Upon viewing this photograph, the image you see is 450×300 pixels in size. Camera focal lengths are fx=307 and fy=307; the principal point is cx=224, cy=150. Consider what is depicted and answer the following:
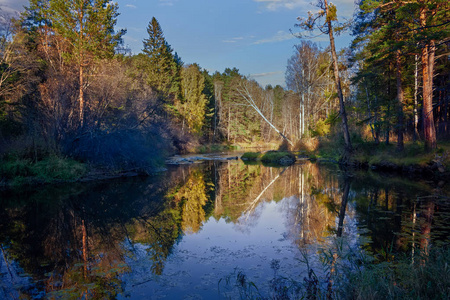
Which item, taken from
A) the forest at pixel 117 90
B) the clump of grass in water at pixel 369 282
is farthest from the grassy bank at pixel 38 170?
the clump of grass in water at pixel 369 282

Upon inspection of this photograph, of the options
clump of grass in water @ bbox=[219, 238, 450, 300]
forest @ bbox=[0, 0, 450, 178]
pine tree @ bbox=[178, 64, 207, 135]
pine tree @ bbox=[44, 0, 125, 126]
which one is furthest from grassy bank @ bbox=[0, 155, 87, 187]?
pine tree @ bbox=[178, 64, 207, 135]

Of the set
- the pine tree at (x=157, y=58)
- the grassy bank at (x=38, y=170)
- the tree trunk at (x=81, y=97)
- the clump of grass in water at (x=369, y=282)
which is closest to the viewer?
the clump of grass in water at (x=369, y=282)

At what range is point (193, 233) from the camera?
7.50 meters

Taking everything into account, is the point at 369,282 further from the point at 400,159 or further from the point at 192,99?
the point at 192,99

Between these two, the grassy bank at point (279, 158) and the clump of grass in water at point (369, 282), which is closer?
the clump of grass in water at point (369, 282)

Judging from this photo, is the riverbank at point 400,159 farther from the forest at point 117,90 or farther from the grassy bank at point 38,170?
the grassy bank at point 38,170

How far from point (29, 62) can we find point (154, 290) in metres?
20.9

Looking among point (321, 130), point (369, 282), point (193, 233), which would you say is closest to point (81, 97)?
point (193, 233)

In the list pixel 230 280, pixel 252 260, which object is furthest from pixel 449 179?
pixel 230 280

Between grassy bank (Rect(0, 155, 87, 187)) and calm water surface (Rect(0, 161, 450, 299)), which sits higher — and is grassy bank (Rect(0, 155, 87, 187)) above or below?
above

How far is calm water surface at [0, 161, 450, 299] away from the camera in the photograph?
486 cm

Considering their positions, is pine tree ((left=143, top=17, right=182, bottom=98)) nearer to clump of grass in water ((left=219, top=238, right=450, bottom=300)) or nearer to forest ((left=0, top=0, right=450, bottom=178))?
forest ((left=0, top=0, right=450, bottom=178))

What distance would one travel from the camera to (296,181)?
599 inches

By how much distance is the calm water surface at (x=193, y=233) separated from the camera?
486 centimetres
